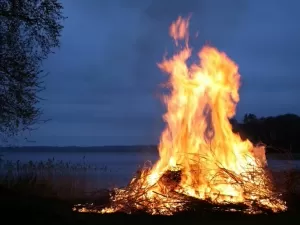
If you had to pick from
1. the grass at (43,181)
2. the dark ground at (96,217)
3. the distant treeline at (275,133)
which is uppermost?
the distant treeline at (275,133)

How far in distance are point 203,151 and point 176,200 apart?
1986 millimetres

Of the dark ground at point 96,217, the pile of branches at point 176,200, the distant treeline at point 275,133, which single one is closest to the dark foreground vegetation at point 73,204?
the dark ground at point 96,217

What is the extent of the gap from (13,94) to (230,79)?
576 cm

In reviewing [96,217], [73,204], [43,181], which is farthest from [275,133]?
[96,217]

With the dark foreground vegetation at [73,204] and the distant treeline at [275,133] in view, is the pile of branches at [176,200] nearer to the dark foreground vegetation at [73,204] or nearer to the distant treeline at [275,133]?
the dark foreground vegetation at [73,204]

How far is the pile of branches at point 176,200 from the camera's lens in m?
12.1

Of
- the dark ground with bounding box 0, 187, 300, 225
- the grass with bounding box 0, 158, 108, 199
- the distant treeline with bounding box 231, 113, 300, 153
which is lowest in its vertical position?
the dark ground with bounding box 0, 187, 300, 225

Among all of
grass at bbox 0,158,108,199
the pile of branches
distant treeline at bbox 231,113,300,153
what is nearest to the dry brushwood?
the pile of branches

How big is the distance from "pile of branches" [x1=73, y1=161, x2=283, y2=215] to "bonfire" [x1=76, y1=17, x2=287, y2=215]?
2cm

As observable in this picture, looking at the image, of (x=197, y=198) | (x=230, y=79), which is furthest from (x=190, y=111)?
(x=197, y=198)

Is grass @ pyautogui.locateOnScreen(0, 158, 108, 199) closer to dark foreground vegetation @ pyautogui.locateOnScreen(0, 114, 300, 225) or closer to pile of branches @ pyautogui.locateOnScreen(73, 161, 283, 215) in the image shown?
dark foreground vegetation @ pyautogui.locateOnScreen(0, 114, 300, 225)

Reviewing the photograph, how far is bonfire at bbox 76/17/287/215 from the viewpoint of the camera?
12.8m

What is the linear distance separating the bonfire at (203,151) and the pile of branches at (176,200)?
2 centimetres

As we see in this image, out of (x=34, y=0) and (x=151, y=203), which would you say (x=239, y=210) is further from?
(x=34, y=0)
